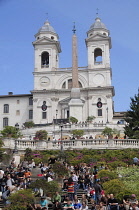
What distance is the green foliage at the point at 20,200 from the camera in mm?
17688

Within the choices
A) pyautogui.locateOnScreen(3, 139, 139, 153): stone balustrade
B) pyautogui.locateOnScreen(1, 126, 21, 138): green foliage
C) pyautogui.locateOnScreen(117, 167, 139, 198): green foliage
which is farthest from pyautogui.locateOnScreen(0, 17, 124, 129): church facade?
pyautogui.locateOnScreen(117, 167, 139, 198): green foliage

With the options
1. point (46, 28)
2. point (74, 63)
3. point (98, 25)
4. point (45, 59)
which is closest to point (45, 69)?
point (45, 59)

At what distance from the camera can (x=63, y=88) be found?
97.8 meters

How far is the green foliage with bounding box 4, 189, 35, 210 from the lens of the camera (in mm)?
17688

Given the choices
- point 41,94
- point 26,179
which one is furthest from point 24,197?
point 41,94

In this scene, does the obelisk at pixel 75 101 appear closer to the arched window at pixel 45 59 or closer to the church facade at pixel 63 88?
the church facade at pixel 63 88

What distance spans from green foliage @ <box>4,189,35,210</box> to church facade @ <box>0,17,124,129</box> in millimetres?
70004

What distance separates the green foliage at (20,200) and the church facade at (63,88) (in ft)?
230

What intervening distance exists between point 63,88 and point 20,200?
262 ft

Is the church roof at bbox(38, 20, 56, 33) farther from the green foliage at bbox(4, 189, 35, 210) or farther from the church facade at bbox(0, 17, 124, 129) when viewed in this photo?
the green foliage at bbox(4, 189, 35, 210)

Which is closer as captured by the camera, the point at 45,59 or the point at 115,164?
the point at 115,164

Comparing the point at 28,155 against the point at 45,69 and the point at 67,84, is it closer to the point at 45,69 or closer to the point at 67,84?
the point at 67,84

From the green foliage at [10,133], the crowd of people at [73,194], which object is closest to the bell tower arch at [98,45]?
the green foliage at [10,133]

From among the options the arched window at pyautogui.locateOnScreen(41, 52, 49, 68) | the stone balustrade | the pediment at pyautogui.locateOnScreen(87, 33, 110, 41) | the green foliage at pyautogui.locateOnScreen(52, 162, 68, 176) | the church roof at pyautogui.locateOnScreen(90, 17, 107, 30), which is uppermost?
the church roof at pyautogui.locateOnScreen(90, 17, 107, 30)
